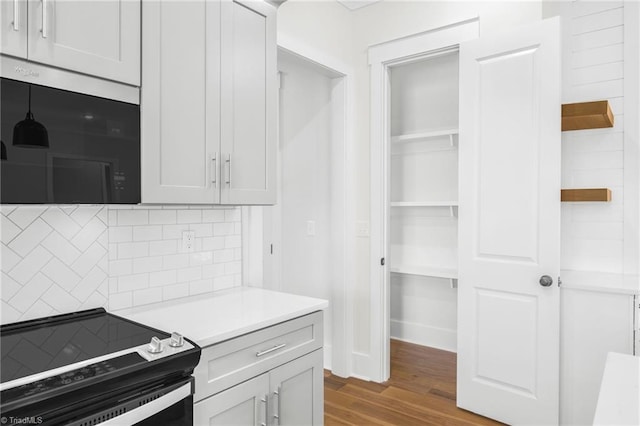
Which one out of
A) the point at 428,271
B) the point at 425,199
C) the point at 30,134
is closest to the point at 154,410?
the point at 30,134

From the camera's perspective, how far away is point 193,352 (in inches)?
52.9

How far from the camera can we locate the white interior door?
2.33 m

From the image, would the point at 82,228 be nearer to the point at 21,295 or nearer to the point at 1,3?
the point at 21,295

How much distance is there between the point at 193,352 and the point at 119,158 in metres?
0.72

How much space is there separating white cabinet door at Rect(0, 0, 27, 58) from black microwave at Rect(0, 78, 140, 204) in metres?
0.09

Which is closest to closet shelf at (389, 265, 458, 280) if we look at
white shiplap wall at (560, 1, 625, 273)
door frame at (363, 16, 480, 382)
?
door frame at (363, 16, 480, 382)

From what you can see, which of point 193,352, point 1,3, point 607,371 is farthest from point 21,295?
point 607,371

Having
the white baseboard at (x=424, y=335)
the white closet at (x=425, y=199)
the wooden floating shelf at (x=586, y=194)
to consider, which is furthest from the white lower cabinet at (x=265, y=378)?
the white baseboard at (x=424, y=335)

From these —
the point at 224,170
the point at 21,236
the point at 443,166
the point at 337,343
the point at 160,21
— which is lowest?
the point at 337,343

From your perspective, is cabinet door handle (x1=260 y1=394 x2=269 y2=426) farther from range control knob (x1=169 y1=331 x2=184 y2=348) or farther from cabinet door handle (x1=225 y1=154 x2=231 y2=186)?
cabinet door handle (x1=225 y1=154 x2=231 y2=186)

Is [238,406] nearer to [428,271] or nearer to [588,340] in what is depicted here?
[588,340]

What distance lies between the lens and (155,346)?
51.6 inches

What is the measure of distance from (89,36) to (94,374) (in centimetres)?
107

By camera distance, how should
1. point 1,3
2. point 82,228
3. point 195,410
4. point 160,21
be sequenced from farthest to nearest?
1. point 82,228
2. point 160,21
3. point 195,410
4. point 1,3
